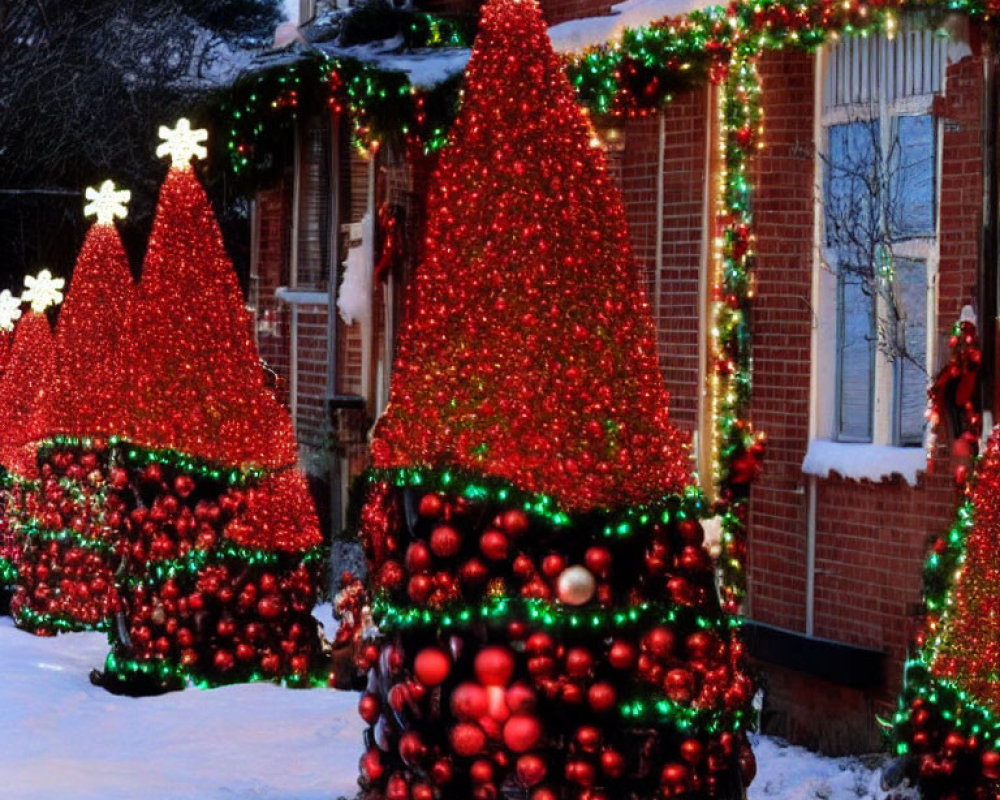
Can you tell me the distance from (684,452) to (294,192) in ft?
33.1

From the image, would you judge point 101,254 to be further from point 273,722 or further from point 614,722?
point 614,722

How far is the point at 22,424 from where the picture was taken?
15.2m

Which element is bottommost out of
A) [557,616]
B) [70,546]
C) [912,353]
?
[70,546]

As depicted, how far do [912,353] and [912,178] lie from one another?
2.88 ft

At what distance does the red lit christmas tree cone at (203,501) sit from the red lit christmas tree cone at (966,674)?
4811 millimetres

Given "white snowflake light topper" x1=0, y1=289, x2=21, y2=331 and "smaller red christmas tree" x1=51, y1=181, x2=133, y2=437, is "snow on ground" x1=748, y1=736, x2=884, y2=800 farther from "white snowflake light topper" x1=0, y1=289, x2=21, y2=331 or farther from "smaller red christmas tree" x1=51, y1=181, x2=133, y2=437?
"white snowflake light topper" x1=0, y1=289, x2=21, y2=331

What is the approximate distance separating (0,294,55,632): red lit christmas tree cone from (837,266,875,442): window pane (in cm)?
648

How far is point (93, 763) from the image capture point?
346 inches

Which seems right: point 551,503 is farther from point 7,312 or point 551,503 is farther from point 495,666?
point 7,312

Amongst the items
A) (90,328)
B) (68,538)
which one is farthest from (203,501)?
(68,538)

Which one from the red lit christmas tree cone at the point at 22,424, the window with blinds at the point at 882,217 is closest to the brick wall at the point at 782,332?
the window with blinds at the point at 882,217

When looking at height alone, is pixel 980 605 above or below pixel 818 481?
below

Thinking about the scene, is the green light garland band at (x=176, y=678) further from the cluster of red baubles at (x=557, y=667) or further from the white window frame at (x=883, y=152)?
the cluster of red baubles at (x=557, y=667)

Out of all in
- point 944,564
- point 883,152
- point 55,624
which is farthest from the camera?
point 55,624
